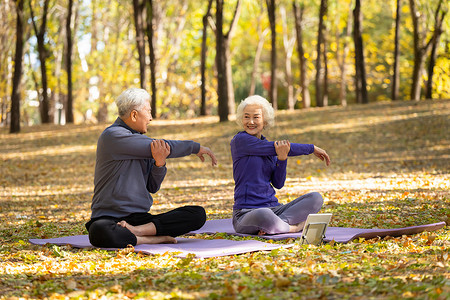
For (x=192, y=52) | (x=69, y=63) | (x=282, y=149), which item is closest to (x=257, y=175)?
(x=282, y=149)

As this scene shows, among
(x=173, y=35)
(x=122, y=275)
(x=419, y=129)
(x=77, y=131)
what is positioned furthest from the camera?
(x=173, y=35)

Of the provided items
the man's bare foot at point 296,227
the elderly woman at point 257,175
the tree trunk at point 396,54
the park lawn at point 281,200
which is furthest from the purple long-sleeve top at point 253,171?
the tree trunk at point 396,54

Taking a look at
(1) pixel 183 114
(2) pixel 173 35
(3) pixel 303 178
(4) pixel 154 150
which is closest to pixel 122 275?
(4) pixel 154 150

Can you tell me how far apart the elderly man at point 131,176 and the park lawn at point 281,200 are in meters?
0.29

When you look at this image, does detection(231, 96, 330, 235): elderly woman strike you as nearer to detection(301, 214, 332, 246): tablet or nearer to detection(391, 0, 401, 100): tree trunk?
detection(301, 214, 332, 246): tablet

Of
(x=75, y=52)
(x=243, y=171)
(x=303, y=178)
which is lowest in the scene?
(x=303, y=178)

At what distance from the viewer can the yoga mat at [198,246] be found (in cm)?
516

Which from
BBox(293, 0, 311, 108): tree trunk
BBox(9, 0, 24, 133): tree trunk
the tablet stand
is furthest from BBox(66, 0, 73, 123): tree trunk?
the tablet stand

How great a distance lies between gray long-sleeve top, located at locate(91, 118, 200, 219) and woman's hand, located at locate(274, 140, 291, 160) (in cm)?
79

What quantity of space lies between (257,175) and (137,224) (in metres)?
1.29

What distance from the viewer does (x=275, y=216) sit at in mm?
6047

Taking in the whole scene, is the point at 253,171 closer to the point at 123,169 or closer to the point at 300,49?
the point at 123,169

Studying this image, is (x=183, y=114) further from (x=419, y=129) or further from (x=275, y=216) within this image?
(x=275, y=216)

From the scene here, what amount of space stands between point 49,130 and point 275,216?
1803 cm
